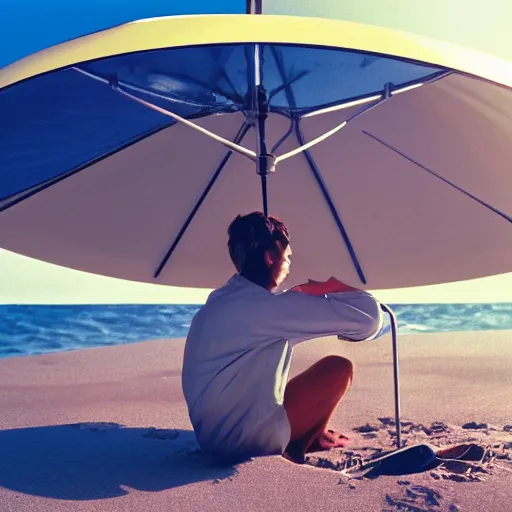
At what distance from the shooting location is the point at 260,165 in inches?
103

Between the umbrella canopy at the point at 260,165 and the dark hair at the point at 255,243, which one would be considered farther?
the umbrella canopy at the point at 260,165

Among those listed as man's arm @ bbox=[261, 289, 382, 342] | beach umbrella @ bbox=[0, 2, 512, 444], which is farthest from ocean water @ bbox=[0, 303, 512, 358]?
man's arm @ bbox=[261, 289, 382, 342]

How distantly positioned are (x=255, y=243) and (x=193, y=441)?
111 cm

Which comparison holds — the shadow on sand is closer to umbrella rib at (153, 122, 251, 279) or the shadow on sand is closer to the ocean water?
umbrella rib at (153, 122, 251, 279)

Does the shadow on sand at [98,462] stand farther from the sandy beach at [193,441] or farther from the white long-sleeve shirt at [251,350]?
the white long-sleeve shirt at [251,350]

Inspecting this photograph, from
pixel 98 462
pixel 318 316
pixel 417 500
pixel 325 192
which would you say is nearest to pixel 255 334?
pixel 318 316

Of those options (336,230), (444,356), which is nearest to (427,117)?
(336,230)

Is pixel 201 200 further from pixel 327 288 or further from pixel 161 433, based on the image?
pixel 327 288

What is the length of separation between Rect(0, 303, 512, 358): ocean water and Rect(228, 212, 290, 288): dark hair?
1352 centimetres

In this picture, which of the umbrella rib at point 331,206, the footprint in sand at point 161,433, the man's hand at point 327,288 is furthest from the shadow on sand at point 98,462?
the umbrella rib at point 331,206

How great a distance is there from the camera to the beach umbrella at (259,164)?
254cm

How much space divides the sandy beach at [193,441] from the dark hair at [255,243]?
62 centimetres

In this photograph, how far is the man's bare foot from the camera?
263 cm

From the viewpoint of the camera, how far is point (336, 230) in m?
3.52
